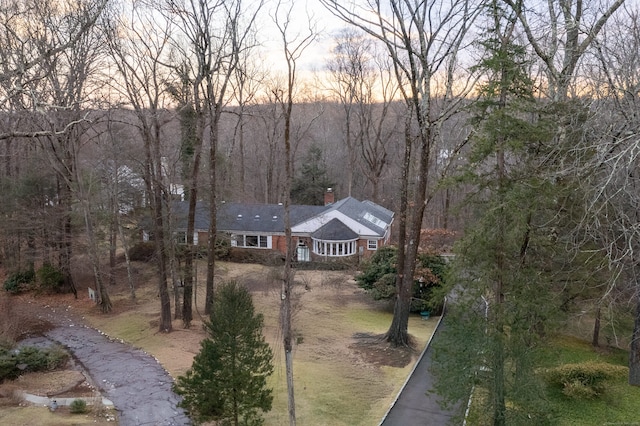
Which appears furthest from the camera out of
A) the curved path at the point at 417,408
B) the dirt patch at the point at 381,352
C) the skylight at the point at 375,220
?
the skylight at the point at 375,220

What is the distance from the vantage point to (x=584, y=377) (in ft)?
41.7

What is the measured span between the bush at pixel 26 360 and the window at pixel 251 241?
16.7 m

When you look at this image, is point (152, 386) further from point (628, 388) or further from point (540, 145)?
point (628, 388)

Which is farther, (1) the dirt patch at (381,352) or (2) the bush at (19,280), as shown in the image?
(2) the bush at (19,280)

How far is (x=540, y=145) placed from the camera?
845 cm

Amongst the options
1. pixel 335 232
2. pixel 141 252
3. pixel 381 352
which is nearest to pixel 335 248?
pixel 335 232

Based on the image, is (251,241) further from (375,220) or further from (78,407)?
(78,407)

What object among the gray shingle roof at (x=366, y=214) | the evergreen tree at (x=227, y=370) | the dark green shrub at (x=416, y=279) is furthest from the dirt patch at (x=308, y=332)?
the gray shingle roof at (x=366, y=214)

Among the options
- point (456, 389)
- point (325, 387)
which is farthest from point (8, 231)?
point (456, 389)

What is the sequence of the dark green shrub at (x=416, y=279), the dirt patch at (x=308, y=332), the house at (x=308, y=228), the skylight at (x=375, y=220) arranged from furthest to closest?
1. the skylight at (x=375, y=220)
2. the house at (x=308, y=228)
3. the dark green shrub at (x=416, y=279)
4. the dirt patch at (x=308, y=332)

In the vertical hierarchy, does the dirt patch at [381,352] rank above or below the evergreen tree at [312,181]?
below

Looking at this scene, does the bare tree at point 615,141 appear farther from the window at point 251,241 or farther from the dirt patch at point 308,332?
the window at point 251,241

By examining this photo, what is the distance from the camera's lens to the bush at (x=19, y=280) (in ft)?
79.2

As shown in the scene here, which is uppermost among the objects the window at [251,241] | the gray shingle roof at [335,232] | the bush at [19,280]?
the gray shingle roof at [335,232]
